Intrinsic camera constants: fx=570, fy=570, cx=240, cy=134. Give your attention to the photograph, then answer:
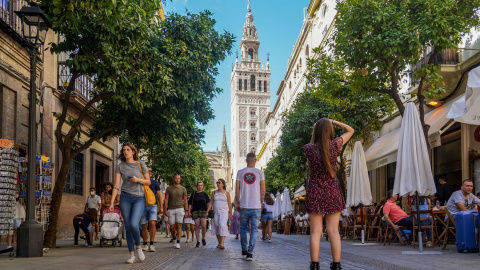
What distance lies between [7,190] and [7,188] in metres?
0.04

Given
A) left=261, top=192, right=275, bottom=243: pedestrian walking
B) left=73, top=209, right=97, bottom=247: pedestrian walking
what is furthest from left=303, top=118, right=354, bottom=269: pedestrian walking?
left=261, top=192, right=275, bottom=243: pedestrian walking

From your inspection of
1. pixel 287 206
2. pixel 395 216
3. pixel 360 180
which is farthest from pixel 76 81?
pixel 287 206

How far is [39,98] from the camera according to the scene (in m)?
17.3

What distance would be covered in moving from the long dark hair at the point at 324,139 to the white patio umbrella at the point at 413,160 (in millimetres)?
5561

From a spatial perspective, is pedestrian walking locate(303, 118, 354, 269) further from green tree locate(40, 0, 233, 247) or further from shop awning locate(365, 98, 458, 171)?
shop awning locate(365, 98, 458, 171)

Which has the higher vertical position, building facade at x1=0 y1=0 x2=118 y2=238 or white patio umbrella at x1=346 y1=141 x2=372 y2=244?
building facade at x1=0 y1=0 x2=118 y2=238

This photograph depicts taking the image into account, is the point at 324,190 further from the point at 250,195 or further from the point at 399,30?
the point at 399,30

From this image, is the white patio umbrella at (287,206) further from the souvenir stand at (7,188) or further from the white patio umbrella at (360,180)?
the souvenir stand at (7,188)

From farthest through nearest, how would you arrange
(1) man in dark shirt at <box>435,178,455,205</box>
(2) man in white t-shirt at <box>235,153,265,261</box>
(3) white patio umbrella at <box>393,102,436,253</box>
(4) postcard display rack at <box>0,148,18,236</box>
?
(1) man in dark shirt at <box>435,178,455,205</box> → (3) white patio umbrella at <box>393,102,436,253</box> → (4) postcard display rack at <box>0,148,18,236</box> → (2) man in white t-shirt at <box>235,153,265,261</box>

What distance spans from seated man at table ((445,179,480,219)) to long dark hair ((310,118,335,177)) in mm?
6471

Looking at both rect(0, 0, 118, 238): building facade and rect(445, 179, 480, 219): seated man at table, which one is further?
rect(0, 0, 118, 238): building facade

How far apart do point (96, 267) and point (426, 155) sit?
6812 millimetres

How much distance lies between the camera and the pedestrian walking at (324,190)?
6.11 metres

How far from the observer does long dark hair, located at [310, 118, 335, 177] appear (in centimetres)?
610
